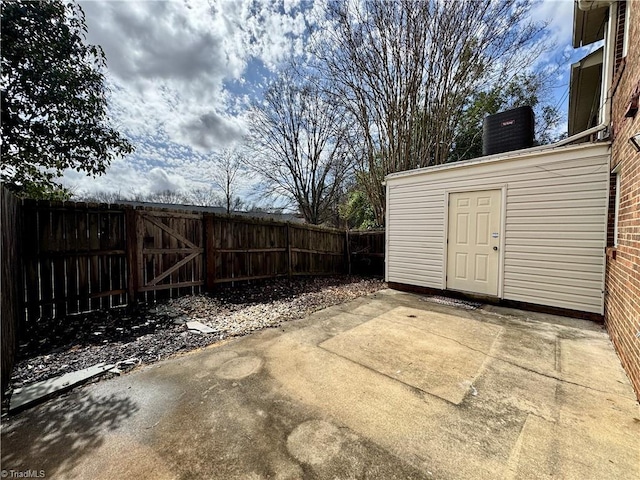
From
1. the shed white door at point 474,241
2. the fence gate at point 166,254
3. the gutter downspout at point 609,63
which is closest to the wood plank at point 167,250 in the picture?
the fence gate at point 166,254

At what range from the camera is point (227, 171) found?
59.2 feet

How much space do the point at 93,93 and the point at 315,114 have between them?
34.5ft

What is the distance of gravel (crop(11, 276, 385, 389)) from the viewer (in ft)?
8.45

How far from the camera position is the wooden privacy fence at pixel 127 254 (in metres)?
3.34

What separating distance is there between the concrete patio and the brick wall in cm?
32

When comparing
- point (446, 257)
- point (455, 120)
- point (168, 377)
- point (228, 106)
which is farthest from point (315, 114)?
point (168, 377)

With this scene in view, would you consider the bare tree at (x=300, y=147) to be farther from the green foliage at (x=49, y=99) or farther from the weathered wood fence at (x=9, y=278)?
the weathered wood fence at (x=9, y=278)

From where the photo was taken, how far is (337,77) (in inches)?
352

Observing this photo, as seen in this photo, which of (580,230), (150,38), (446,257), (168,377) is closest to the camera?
(168,377)

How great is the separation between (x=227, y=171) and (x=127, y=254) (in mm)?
15213

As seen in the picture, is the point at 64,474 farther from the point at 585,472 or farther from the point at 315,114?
the point at 315,114

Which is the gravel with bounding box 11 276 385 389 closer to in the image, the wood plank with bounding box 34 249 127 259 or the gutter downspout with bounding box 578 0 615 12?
the wood plank with bounding box 34 249 127 259

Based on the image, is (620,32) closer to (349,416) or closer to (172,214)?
(349,416)

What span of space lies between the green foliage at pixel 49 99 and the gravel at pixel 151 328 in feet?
10.3
